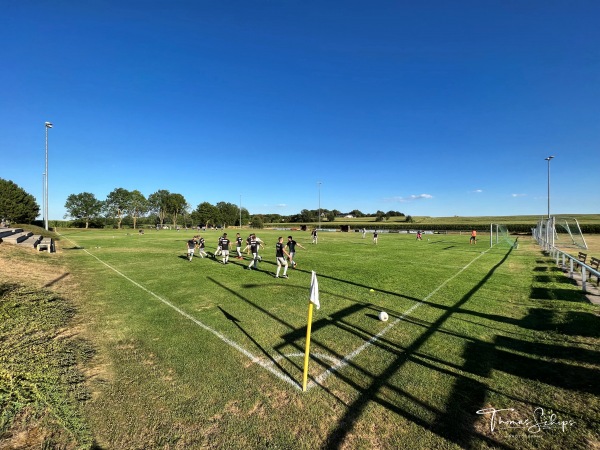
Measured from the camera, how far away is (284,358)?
5.97m

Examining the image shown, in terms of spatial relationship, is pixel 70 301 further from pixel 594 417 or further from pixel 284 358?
pixel 594 417

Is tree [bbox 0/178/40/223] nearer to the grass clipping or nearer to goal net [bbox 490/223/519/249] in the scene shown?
the grass clipping

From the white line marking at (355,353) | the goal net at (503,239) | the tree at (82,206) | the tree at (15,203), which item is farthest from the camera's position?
the tree at (82,206)

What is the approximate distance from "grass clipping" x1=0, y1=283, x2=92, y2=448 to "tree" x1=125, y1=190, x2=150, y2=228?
12331 cm

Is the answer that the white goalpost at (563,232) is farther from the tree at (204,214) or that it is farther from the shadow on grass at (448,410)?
the tree at (204,214)

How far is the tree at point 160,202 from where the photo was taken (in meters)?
124

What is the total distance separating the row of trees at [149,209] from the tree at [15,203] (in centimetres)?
2448

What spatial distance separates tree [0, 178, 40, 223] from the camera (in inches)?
2660

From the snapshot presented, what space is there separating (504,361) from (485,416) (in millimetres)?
2126

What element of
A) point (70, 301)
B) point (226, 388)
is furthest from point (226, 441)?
point (70, 301)

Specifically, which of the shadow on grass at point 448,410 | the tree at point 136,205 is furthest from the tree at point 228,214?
the shadow on grass at point 448,410

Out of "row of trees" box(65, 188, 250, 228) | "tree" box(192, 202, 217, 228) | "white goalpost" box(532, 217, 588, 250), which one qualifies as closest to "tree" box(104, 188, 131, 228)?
"row of trees" box(65, 188, 250, 228)

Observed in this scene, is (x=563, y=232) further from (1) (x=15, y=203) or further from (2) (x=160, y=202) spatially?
(2) (x=160, y=202)

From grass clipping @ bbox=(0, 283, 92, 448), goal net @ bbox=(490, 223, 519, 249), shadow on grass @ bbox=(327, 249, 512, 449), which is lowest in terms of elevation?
shadow on grass @ bbox=(327, 249, 512, 449)
